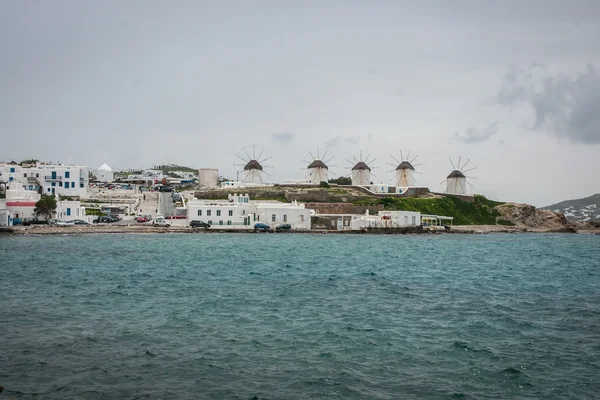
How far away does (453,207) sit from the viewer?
104562 mm

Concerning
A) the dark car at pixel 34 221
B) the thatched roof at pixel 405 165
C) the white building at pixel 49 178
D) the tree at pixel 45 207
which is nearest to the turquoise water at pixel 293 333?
the dark car at pixel 34 221

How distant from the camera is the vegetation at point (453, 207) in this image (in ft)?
313

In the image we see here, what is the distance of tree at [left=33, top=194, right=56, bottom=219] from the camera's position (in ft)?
224

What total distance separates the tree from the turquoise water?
35.1m

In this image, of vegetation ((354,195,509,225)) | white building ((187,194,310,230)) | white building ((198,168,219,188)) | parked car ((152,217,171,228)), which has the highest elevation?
white building ((198,168,219,188))

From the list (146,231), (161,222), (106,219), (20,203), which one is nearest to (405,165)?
(161,222)

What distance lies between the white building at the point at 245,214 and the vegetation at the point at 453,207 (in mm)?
18643

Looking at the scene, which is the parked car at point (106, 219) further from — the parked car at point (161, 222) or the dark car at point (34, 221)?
the dark car at point (34, 221)

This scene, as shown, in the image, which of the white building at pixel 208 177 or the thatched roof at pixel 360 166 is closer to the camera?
the white building at pixel 208 177

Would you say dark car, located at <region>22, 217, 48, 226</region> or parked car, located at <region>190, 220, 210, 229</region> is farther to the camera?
parked car, located at <region>190, 220, 210, 229</region>

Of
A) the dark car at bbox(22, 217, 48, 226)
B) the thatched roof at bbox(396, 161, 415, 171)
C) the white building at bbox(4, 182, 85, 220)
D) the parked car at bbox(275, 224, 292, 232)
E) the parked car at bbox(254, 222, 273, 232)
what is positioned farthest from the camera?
the thatched roof at bbox(396, 161, 415, 171)

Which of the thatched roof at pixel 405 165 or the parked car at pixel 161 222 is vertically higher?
the thatched roof at pixel 405 165

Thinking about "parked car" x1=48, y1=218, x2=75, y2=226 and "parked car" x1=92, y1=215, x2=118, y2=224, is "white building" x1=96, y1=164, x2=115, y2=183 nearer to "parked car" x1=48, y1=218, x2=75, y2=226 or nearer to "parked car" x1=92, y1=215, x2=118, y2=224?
"parked car" x1=92, y1=215, x2=118, y2=224

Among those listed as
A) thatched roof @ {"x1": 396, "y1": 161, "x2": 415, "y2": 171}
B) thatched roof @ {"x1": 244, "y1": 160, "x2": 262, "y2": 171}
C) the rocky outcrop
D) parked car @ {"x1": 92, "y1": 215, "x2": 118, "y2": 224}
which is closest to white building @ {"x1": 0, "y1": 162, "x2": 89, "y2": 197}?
parked car @ {"x1": 92, "y1": 215, "x2": 118, "y2": 224}
